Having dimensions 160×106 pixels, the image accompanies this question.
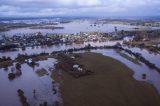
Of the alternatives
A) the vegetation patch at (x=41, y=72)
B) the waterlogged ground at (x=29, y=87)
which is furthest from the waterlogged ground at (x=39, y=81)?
the vegetation patch at (x=41, y=72)

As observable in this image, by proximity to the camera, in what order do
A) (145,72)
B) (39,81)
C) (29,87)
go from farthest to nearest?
(145,72)
(39,81)
(29,87)

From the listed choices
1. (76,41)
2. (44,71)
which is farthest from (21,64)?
(76,41)

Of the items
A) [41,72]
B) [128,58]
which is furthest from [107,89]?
[128,58]

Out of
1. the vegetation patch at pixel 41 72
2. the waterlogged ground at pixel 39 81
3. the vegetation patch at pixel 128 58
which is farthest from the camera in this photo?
the vegetation patch at pixel 128 58

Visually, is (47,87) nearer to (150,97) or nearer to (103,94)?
(103,94)

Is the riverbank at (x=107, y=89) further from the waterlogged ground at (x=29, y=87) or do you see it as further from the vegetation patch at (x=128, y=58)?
the vegetation patch at (x=128, y=58)

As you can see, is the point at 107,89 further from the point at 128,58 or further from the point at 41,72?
the point at 128,58
